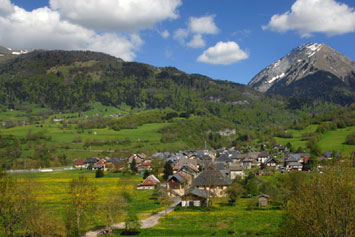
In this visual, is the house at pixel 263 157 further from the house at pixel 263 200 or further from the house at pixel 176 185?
the house at pixel 263 200

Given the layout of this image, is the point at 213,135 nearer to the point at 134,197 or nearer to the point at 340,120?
the point at 340,120

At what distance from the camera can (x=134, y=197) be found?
57875 mm

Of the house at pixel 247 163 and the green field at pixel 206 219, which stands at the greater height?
the house at pixel 247 163

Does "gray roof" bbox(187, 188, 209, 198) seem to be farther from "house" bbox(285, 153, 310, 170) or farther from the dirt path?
"house" bbox(285, 153, 310, 170)

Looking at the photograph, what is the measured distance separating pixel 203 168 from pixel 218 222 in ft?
184

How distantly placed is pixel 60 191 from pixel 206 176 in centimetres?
2943

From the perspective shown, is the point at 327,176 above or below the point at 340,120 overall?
below

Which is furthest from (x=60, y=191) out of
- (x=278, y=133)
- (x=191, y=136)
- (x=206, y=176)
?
(x=191, y=136)

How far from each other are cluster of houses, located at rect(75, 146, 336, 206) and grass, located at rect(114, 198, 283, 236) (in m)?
4.39

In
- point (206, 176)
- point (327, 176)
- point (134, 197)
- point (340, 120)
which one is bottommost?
point (134, 197)

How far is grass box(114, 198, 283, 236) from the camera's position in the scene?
32.2 m

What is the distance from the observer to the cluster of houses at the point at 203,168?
54.0m

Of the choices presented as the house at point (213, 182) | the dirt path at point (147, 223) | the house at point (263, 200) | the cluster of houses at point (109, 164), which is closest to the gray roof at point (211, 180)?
the house at point (213, 182)

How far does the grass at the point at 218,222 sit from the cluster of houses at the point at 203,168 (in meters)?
4.39
